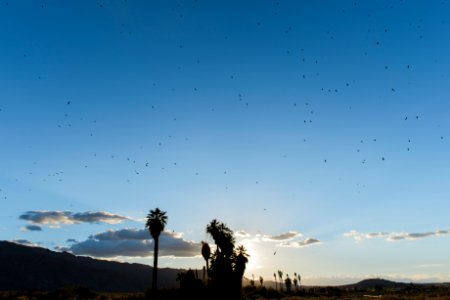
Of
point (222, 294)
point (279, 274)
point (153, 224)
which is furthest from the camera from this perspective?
point (279, 274)

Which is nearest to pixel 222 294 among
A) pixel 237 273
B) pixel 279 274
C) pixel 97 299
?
pixel 237 273

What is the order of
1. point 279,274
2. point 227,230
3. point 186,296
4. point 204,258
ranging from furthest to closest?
point 279,274 < point 204,258 < point 227,230 < point 186,296

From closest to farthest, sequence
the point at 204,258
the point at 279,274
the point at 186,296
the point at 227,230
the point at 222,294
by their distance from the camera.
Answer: the point at 222,294 → the point at 186,296 → the point at 227,230 → the point at 204,258 → the point at 279,274

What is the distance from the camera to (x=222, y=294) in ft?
135

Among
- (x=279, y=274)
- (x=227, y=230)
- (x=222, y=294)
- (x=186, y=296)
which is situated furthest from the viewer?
(x=279, y=274)

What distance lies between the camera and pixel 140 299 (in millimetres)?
69750

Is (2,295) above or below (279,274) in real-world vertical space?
below

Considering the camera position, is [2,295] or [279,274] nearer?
[2,295]

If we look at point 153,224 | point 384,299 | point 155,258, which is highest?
point 153,224

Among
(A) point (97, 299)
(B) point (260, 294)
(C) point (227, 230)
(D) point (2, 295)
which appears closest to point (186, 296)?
(C) point (227, 230)

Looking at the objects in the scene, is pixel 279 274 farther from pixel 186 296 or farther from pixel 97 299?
pixel 186 296

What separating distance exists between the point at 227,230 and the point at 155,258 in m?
13.5

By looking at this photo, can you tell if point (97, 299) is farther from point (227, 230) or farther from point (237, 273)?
point (237, 273)

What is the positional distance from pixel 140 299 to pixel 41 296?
16809mm
